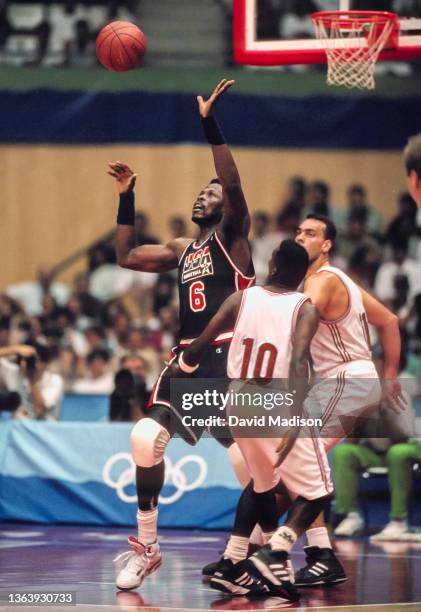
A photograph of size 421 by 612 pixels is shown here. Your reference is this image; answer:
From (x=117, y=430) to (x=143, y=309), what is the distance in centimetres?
630

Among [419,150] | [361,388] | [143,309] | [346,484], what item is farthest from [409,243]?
[419,150]

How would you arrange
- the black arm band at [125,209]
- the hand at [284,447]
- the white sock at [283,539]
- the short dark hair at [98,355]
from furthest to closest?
the short dark hair at [98,355], the black arm band at [125,209], the white sock at [283,539], the hand at [284,447]

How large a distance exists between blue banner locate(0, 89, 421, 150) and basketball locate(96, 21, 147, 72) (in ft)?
27.4

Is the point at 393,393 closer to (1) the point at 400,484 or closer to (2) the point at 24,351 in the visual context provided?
(1) the point at 400,484

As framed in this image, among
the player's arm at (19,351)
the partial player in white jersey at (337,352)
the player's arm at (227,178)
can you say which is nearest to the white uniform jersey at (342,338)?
the partial player in white jersey at (337,352)

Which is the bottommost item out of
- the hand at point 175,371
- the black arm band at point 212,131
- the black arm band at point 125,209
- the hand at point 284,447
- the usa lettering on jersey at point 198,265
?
the hand at point 284,447

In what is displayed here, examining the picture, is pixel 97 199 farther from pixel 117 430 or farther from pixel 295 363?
pixel 295 363

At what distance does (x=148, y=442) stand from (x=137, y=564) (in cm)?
74

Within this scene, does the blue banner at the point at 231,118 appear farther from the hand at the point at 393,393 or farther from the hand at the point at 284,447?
the hand at the point at 284,447

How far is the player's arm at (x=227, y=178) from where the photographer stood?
754 cm

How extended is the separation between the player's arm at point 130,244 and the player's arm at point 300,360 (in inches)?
58.3

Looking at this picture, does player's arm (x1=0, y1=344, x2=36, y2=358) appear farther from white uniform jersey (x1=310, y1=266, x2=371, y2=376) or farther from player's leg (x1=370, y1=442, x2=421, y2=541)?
white uniform jersey (x1=310, y1=266, x2=371, y2=376)

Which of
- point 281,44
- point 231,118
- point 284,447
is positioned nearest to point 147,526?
point 284,447

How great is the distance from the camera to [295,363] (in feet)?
22.6
